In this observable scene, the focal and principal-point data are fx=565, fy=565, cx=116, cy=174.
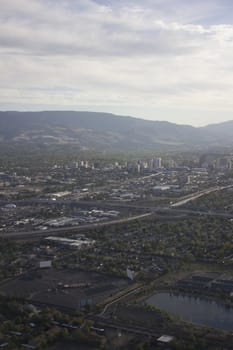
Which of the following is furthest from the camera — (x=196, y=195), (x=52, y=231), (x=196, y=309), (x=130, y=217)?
(x=196, y=195)

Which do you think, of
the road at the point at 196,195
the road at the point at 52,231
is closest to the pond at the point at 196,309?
the road at the point at 52,231

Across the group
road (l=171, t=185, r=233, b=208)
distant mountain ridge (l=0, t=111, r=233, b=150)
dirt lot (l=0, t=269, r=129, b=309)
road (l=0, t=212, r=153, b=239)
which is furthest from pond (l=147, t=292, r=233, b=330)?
distant mountain ridge (l=0, t=111, r=233, b=150)

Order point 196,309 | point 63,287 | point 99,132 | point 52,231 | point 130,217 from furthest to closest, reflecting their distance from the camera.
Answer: point 99,132 < point 130,217 < point 52,231 < point 63,287 < point 196,309

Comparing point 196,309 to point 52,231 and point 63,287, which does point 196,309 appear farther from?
point 52,231

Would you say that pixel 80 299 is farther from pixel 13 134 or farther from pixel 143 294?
pixel 13 134

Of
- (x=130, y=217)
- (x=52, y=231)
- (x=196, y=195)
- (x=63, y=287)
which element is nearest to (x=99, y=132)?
(x=196, y=195)

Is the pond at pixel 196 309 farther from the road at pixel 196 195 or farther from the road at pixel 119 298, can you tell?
the road at pixel 196 195
